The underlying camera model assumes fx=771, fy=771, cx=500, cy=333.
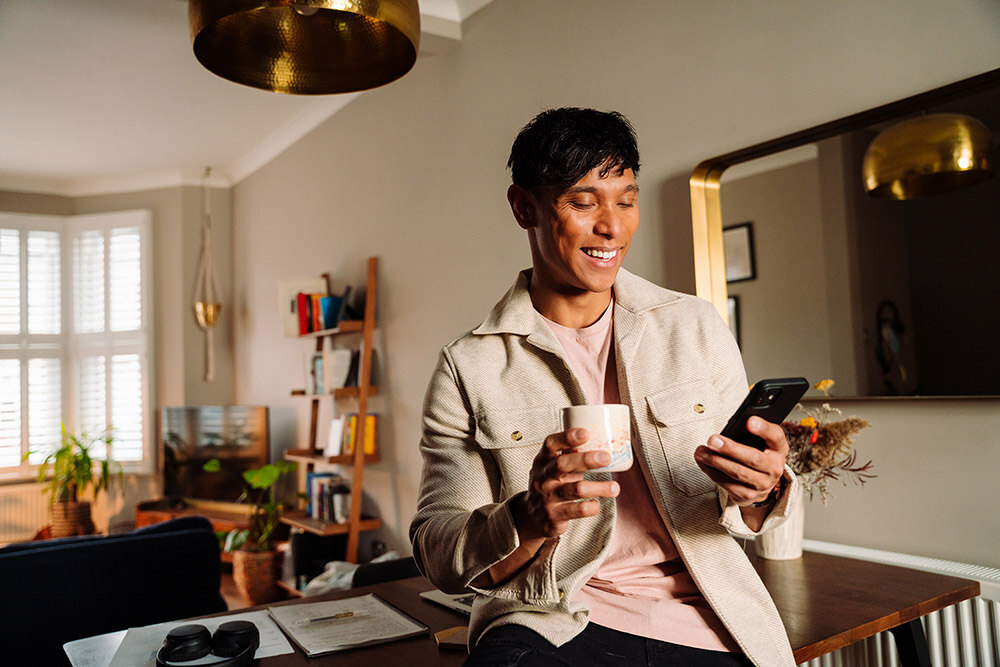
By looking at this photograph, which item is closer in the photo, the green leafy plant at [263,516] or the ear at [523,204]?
the ear at [523,204]

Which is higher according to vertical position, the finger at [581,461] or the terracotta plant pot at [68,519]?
the finger at [581,461]

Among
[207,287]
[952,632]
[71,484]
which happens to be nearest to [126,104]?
[207,287]

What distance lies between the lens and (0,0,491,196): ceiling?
3.63 m

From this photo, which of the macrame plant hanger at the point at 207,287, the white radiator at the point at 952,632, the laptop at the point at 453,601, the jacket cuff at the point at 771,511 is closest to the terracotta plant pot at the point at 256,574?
the macrame plant hanger at the point at 207,287

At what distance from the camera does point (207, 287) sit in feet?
20.8

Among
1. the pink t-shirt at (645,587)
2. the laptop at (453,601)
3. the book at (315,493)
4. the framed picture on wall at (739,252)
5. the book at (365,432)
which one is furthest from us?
the book at (315,493)

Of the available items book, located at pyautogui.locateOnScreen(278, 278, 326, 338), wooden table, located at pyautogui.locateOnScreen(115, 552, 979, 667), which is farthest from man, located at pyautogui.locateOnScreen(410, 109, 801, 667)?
book, located at pyautogui.locateOnScreen(278, 278, 326, 338)

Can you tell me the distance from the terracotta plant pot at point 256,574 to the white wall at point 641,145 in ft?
2.58

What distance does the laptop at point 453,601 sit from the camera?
1686 millimetres

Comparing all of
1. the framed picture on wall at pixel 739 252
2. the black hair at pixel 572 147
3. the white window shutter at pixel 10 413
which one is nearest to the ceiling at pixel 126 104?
the white window shutter at pixel 10 413

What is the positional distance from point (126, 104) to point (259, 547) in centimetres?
284

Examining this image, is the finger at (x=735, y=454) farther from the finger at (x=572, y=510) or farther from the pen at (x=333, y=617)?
the pen at (x=333, y=617)

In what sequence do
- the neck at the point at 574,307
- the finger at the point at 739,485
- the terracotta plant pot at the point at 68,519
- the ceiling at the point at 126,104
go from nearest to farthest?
the finger at the point at 739,485 < the neck at the point at 574,307 < the ceiling at the point at 126,104 < the terracotta plant pot at the point at 68,519

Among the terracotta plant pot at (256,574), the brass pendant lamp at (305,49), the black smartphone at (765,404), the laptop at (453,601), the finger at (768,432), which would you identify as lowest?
the terracotta plant pot at (256,574)
